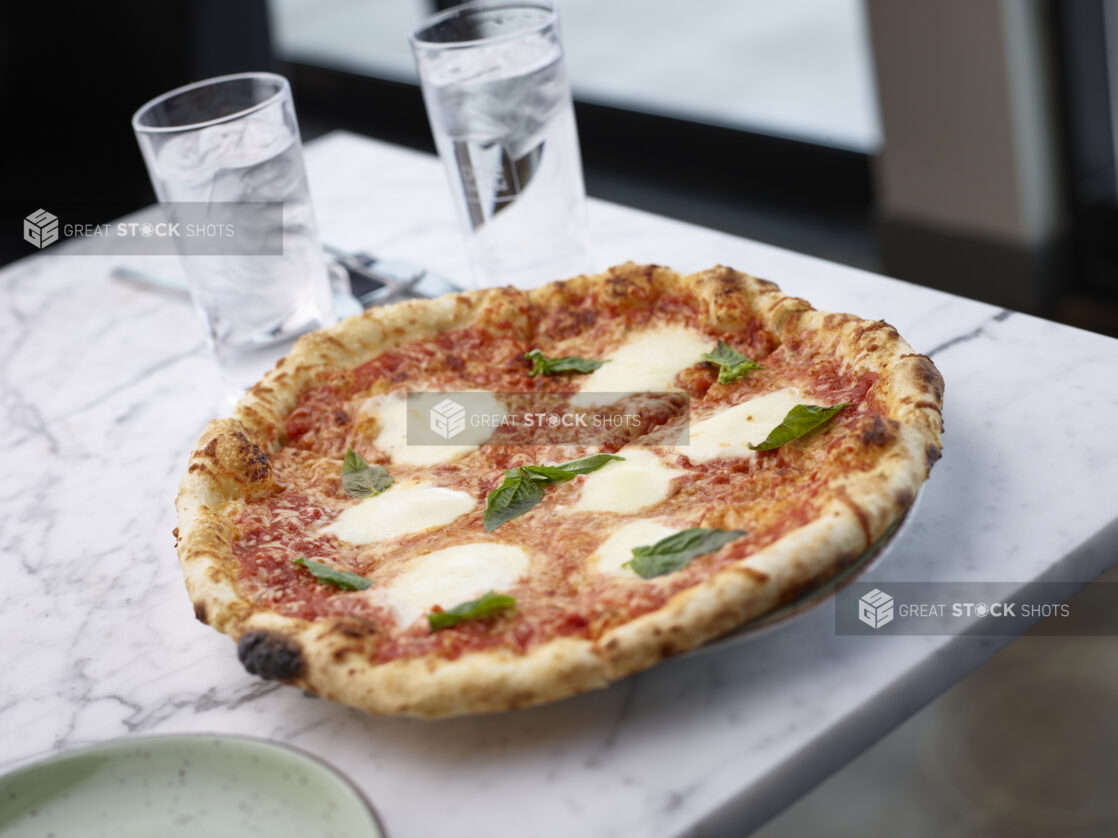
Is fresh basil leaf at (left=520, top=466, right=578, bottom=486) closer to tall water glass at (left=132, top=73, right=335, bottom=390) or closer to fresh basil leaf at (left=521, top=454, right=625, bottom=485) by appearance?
fresh basil leaf at (left=521, top=454, right=625, bottom=485)

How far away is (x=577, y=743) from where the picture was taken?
1.19m

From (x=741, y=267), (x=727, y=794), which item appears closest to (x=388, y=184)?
(x=741, y=267)

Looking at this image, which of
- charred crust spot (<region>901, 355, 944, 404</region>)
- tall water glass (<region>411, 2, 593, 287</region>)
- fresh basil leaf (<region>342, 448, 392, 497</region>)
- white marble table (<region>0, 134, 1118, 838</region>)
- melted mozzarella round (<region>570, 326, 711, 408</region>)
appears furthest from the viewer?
tall water glass (<region>411, 2, 593, 287</region>)

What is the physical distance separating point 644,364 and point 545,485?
31 cm

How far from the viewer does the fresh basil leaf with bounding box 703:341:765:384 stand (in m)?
1.64

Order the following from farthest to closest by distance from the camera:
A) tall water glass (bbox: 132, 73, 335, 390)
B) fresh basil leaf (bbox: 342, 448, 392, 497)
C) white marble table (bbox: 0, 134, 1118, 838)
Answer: tall water glass (bbox: 132, 73, 335, 390), fresh basil leaf (bbox: 342, 448, 392, 497), white marble table (bbox: 0, 134, 1118, 838)

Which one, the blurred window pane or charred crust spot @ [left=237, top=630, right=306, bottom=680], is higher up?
charred crust spot @ [left=237, top=630, right=306, bottom=680]

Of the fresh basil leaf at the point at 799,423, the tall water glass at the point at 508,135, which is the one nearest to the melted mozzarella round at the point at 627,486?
the fresh basil leaf at the point at 799,423

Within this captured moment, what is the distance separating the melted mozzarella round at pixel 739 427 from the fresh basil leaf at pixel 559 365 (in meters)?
0.24

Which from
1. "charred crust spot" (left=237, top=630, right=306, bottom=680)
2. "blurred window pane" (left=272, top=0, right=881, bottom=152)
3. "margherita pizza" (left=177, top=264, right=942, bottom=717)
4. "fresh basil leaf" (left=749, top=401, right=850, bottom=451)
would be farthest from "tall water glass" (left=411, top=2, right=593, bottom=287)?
"blurred window pane" (left=272, top=0, right=881, bottom=152)

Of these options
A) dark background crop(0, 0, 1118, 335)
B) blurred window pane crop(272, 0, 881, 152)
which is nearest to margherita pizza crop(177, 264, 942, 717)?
dark background crop(0, 0, 1118, 335)

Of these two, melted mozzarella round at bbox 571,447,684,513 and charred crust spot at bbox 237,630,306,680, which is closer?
charred crust spot at bbox 237,630,306,680

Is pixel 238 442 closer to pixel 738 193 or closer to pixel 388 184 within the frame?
pixel 388 184

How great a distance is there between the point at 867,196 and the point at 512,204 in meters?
2.51
